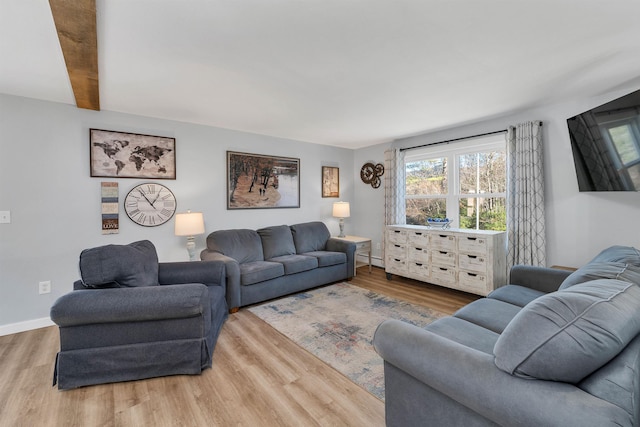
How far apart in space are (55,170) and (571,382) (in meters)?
4.11

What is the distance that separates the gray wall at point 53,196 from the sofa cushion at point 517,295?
11.4 feet

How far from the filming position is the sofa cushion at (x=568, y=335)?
2.89ft

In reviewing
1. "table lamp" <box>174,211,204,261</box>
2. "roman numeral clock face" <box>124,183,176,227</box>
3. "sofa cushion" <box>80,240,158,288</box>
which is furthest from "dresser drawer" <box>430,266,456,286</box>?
"roman numeral clock face" <box>124,183,176,227</box>

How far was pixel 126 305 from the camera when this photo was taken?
1877 mm

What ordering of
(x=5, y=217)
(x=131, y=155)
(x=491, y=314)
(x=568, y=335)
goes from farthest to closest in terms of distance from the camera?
(x=131, y=155)
(x=5, y=217)
(x=491, y=314)
(x=568, y=335)

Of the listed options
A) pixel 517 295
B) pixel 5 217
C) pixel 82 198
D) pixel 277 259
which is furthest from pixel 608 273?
pixel 5 217

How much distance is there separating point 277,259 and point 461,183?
2876 millimetres

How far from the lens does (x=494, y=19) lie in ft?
5.39

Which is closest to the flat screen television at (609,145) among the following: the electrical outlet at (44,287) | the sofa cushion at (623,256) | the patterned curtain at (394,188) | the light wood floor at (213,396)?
the sofa cushion at (623,256)

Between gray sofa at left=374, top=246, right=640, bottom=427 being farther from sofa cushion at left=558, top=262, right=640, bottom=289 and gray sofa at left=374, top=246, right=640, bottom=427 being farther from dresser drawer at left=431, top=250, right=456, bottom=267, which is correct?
dresser drawer at left=431, top=250, right=456, bottom=267

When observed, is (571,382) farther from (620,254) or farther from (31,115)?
(31,115)

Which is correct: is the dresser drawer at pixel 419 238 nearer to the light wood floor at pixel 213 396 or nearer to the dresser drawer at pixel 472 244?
the dresser drawer at pixel 472 244

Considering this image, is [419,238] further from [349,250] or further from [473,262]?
[349,250]

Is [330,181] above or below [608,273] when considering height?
above
